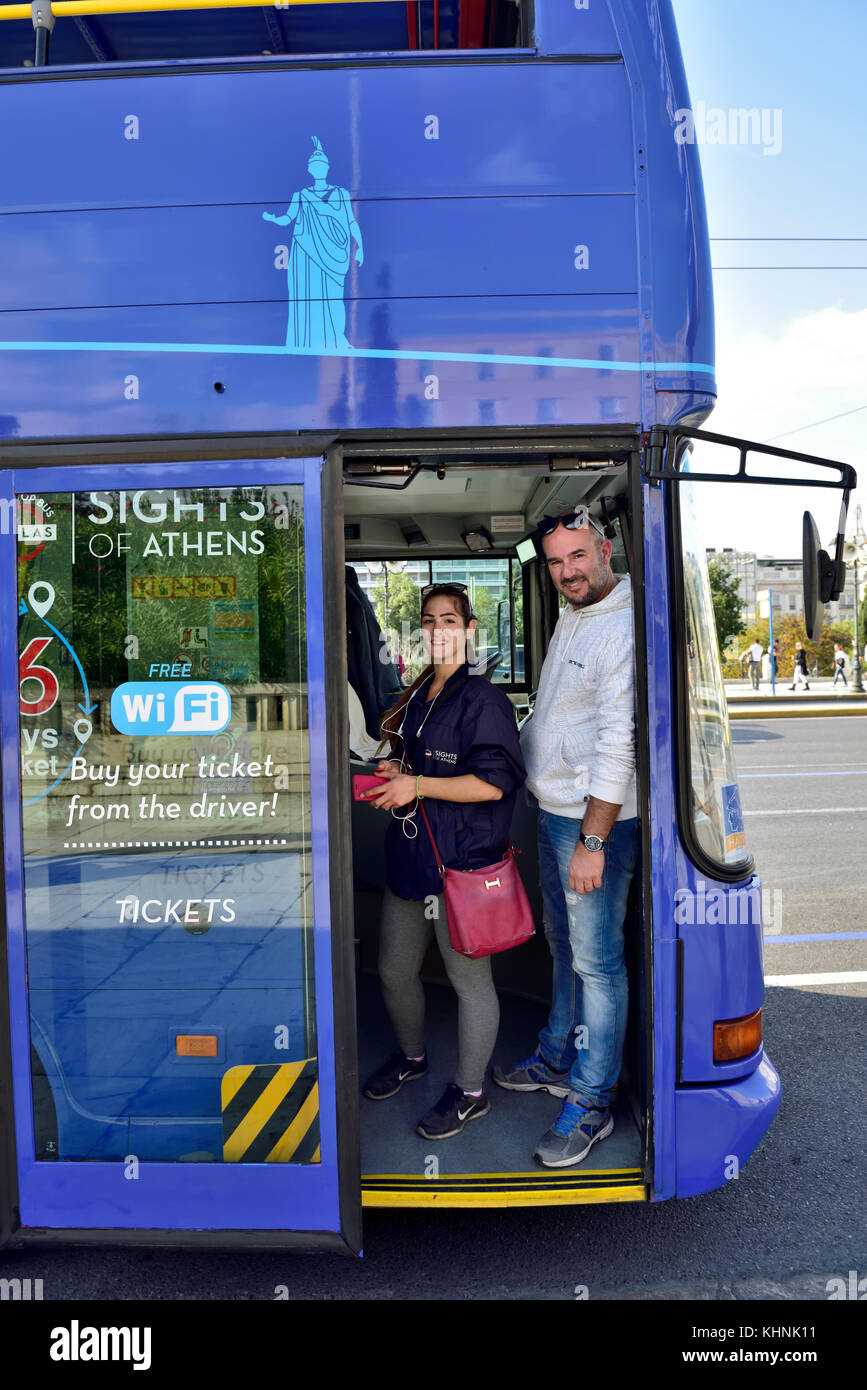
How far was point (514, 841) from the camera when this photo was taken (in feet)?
14.4

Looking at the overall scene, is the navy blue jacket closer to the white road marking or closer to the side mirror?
the side mirror

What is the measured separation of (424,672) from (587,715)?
2.06ft

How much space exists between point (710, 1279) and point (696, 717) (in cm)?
171

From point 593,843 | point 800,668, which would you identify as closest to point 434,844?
point 593,843

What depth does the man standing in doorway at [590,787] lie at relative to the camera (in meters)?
2.79

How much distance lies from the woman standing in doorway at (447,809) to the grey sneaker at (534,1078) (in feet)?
0.60

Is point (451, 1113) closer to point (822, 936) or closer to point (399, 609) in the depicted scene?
point (399, 609)

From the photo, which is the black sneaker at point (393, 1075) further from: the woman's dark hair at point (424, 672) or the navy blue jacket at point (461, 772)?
the woman's dark hair at point (424, 672)

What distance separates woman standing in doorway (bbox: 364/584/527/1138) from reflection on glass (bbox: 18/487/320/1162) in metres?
0.56

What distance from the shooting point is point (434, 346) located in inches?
98.0

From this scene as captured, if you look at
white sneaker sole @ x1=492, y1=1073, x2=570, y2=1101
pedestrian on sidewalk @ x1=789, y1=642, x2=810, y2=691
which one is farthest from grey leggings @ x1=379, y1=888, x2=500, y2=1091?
pedestrian on sidewalk @ x1=789, y1=642, x2=810, y2=691

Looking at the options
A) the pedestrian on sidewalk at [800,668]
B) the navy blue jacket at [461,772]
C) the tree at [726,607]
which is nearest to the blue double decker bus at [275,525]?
the navy blue jacket at [461,772]
